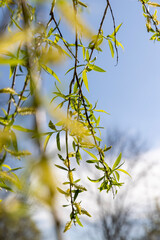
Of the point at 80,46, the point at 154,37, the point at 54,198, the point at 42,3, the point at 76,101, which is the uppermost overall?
the point at 154,37

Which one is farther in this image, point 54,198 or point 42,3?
point 42,3

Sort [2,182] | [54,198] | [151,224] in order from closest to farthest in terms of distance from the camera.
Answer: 1. [54,198]
2. [2,182]
3. [151,224]

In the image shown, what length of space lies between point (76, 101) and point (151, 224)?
1249 centimetres

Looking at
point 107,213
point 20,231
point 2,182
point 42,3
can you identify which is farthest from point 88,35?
point 107,213

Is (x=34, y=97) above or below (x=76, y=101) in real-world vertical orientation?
below

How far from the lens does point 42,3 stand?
1.25 feet

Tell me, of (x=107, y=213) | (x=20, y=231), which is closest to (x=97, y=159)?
(x=20, y=231)

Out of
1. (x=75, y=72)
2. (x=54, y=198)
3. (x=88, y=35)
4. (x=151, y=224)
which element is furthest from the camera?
(x=151, y=224)

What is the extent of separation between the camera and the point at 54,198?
0.16 metres

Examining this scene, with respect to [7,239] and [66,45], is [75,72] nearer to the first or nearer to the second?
[66,45]

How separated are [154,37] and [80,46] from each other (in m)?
0.37

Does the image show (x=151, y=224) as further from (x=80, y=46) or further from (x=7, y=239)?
(x=80, y=46)

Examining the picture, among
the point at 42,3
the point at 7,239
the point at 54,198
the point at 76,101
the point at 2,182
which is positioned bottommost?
the point at 54,198

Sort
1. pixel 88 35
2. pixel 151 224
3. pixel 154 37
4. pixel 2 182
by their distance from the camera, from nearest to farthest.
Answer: pixel 88 35
pixel 2 182
pixel 154 37
pixel 151 224
